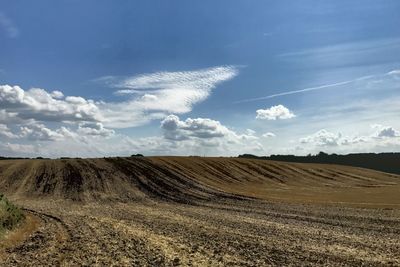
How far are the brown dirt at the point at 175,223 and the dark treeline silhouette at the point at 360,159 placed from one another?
6057 cm

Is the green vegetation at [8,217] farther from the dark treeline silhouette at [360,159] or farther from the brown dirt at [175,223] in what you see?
the dark treeline silhouette at [360,159]

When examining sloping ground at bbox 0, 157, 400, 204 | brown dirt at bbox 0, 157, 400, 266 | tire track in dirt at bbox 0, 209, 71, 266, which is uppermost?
sloping ground at bbox 0, 157, 400, 204

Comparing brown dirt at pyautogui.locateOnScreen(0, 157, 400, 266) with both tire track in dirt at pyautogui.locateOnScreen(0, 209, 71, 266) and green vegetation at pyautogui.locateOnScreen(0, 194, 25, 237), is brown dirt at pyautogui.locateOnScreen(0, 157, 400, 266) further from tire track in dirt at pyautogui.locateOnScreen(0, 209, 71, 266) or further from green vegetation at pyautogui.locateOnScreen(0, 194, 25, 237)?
green vegetation at pyautogui.locateOnScreen(0, 194, 25, 237)

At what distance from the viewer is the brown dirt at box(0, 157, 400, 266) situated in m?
16.3

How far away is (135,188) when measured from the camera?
1928 inches

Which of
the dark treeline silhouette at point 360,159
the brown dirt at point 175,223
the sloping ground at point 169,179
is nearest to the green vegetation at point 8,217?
the brown dirt at point 175,223

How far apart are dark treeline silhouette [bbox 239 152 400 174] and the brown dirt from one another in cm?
6057

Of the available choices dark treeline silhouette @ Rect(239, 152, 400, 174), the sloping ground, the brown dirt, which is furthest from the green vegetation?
dark treeline silhouette @ Rect(239, 152, 400, 174)

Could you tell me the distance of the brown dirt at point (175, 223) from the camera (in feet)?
53.4

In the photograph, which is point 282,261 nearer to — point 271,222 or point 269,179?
point 271,222

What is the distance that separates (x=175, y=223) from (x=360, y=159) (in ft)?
338

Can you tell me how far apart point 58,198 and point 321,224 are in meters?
26.9

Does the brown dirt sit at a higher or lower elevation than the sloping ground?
lower

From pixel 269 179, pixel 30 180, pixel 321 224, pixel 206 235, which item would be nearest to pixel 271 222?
pixel 321 224
